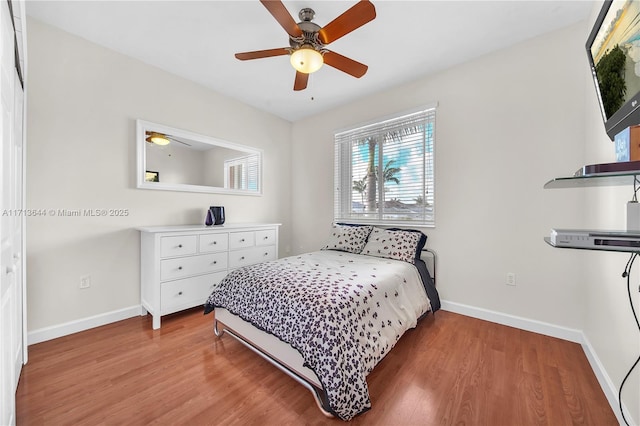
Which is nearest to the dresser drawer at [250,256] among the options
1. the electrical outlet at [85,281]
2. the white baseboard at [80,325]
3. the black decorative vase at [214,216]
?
the black decorative vase at [214,216]

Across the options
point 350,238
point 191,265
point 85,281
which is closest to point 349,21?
point 350,238

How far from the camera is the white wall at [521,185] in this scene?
6.43 ft

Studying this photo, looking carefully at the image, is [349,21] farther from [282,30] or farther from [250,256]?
[250,256]

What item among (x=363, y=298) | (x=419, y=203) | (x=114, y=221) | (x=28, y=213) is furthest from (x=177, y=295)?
(x=419, y=203)

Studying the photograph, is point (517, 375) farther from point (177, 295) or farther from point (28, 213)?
point (28, 213)

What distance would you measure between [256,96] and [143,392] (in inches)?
128

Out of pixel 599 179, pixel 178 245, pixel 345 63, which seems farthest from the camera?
pixel 178 245

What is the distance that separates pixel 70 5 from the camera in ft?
6.35

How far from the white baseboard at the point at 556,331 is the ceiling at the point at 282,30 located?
8.35ft

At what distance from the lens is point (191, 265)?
2.54 metres

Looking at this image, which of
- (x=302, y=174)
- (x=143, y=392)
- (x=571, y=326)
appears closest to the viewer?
(x=143, y=392)

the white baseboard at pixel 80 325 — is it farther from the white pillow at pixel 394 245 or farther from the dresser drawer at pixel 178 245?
the white pillow at pixel 394 245

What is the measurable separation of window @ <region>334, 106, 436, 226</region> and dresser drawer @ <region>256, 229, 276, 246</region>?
38.3 inches

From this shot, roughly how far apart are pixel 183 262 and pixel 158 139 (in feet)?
4.47
